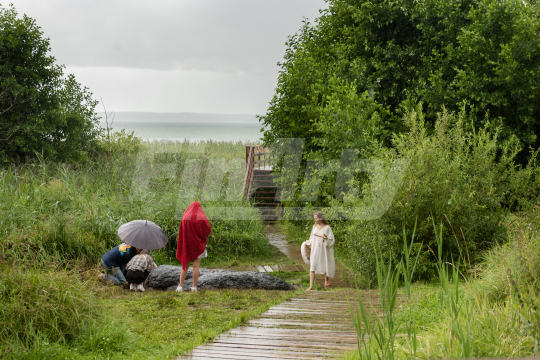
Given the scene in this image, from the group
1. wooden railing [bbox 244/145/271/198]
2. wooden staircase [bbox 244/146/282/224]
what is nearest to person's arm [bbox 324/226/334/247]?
wooden staircase [bbox 244/146/282/224]

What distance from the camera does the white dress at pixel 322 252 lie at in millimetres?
8047

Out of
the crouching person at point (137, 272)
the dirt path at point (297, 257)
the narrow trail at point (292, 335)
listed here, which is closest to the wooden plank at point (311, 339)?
the narrow trail at point (292, 335)

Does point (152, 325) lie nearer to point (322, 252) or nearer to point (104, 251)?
point (322, 252)

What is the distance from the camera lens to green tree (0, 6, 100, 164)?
12852 mm

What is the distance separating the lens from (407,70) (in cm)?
1270

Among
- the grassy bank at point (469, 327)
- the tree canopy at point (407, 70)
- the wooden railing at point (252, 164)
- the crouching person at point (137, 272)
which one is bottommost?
the crouching person at point (137, 272)

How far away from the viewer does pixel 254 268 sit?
31.6 ft

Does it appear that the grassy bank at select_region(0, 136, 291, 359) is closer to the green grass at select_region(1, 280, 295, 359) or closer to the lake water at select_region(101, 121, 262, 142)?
the green grass at select_region(1, 280, 295, 359)

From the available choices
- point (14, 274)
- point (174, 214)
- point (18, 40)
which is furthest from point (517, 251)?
point (18, 40)

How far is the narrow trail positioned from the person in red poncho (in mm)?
2214

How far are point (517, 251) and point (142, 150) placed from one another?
16.9 meters

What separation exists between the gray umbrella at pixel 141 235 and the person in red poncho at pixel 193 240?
69 centimetres

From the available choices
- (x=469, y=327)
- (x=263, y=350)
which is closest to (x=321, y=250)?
(x=263, y=350)

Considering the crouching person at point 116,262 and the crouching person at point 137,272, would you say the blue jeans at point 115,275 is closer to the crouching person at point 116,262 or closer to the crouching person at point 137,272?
the crouching person at point 116,262
